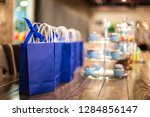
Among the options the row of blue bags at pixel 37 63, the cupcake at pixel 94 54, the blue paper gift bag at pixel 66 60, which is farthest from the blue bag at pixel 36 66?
the cupcake at pixel 94 54

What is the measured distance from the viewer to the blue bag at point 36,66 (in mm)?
1257

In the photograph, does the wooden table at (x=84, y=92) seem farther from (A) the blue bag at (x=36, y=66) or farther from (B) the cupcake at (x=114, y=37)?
(B) the cupcake at (x=114, y=37)

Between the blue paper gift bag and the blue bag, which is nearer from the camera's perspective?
Answer: the blue bag

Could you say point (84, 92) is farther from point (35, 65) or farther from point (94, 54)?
point (94, 54)

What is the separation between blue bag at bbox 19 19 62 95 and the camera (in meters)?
1.26

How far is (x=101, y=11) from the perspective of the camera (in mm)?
8297

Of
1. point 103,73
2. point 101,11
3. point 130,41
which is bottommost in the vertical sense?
point 103,73

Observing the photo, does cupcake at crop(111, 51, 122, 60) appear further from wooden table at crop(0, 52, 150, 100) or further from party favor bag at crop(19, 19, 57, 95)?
party favor bag at crop(19, 19, 57, 95)

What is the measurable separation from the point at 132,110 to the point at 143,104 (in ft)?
0.15

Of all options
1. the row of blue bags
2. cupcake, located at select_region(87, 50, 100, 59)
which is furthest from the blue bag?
cupcake, located at select_region(87, 50, 100, 59)

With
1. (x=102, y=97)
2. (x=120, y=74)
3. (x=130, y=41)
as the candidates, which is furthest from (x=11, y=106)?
(x=130, y=41)

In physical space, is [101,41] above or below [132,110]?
above

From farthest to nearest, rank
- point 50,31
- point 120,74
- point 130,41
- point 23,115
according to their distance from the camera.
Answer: point 130,41 < point 120,74 < point 50,31 < point 23,115

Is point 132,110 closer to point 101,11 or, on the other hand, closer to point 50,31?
point 50,31
